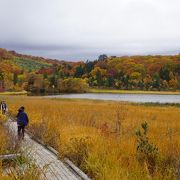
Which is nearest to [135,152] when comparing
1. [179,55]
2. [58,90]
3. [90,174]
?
[90,174]

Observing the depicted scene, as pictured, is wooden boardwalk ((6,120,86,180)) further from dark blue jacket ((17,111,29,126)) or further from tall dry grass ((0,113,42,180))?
dark blue jacket ((17,111,29,126))

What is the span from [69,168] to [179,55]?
179266mm

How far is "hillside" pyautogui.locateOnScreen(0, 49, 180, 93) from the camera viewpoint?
417 feet

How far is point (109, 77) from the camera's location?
158250 millimetres

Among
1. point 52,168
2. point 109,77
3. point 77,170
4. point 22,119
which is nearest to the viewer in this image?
point 77,170

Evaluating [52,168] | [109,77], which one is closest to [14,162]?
[52,168]

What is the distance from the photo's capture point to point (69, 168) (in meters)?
9.25

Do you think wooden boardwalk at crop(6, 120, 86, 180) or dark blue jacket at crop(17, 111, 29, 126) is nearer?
wooden boardwalk at crop(6, 120, 86, 180)

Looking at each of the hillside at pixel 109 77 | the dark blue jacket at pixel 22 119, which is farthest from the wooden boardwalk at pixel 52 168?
the hillside at pixel 109 77

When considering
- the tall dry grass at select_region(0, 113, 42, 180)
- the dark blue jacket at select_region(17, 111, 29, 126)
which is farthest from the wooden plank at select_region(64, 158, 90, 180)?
the dark blue jacket at select_region(17, 111, 29, 126)

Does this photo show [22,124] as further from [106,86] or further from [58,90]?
[106,86]

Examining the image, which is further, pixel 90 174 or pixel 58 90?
pixel 58 90

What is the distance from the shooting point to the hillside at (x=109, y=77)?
127 metres

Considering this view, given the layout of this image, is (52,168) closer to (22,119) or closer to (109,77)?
(22,119)
